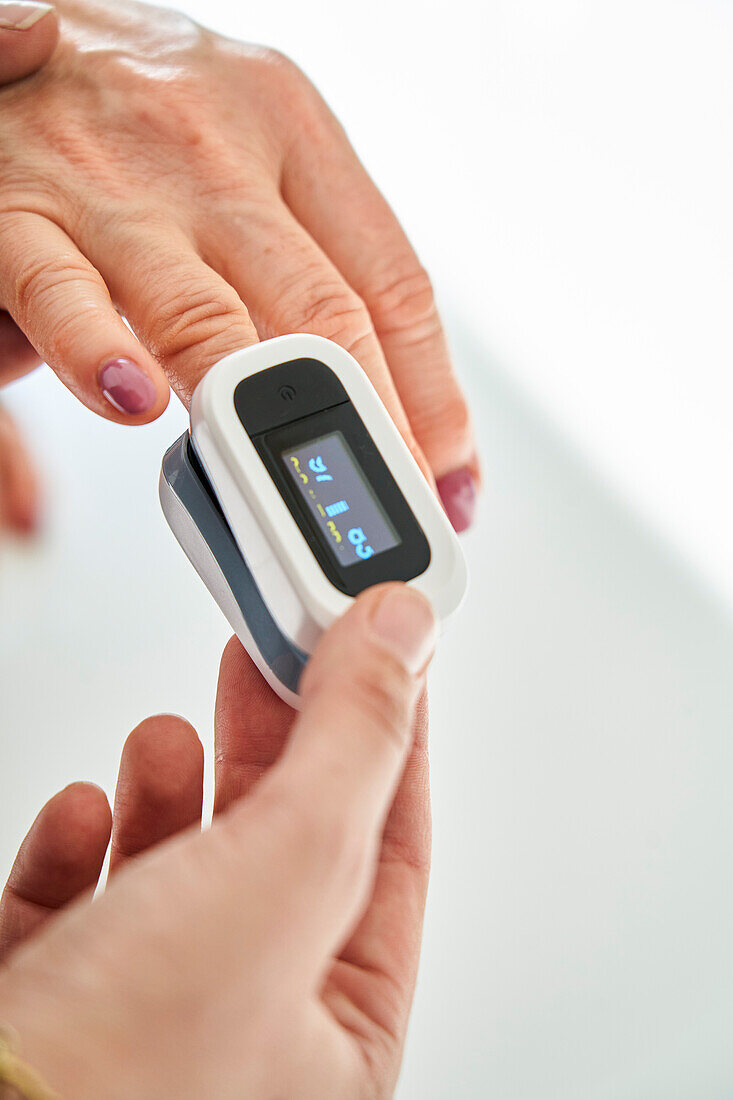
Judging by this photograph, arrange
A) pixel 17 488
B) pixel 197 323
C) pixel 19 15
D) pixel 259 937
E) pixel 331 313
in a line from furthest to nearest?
pixel 17 488
pixel 19 15
pixel 331 313
pixel 197 323
pixel 259 937

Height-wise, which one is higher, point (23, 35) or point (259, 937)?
point (23, 35)

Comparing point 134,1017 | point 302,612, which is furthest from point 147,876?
point 302,612

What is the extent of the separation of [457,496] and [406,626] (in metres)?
0.66

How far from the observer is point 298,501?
743 millimetres

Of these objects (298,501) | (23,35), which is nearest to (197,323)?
(298,501)

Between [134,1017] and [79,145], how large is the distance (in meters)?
1.02

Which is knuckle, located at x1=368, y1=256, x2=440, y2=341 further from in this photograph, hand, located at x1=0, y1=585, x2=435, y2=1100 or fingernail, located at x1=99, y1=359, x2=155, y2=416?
hand, located at x1=0, y1=585, x2=435, y2=1100

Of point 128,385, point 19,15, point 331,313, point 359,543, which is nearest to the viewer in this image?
point 359,543

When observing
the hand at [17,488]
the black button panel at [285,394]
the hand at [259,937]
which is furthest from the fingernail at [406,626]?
the hand at [17,488]

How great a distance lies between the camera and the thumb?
1201mm

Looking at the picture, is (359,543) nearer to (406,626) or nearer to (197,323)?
(406,626)

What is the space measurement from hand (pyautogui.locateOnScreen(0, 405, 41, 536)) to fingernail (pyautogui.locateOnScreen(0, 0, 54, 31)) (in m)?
0.54

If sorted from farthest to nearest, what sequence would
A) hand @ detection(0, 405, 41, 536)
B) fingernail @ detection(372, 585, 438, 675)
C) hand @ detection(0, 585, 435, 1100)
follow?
1. hand @ detection(0, 405, 41, 536)
2. fingernail @ detection(372, 585, 438, 675)
3. hand @ detection(0, 585, 435, 1100)

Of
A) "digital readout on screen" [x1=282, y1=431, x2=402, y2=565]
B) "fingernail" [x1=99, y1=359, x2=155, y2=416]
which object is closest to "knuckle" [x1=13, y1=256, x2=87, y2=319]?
"fingernail" [x1=99, y1=359, x2=155, y2=416]
